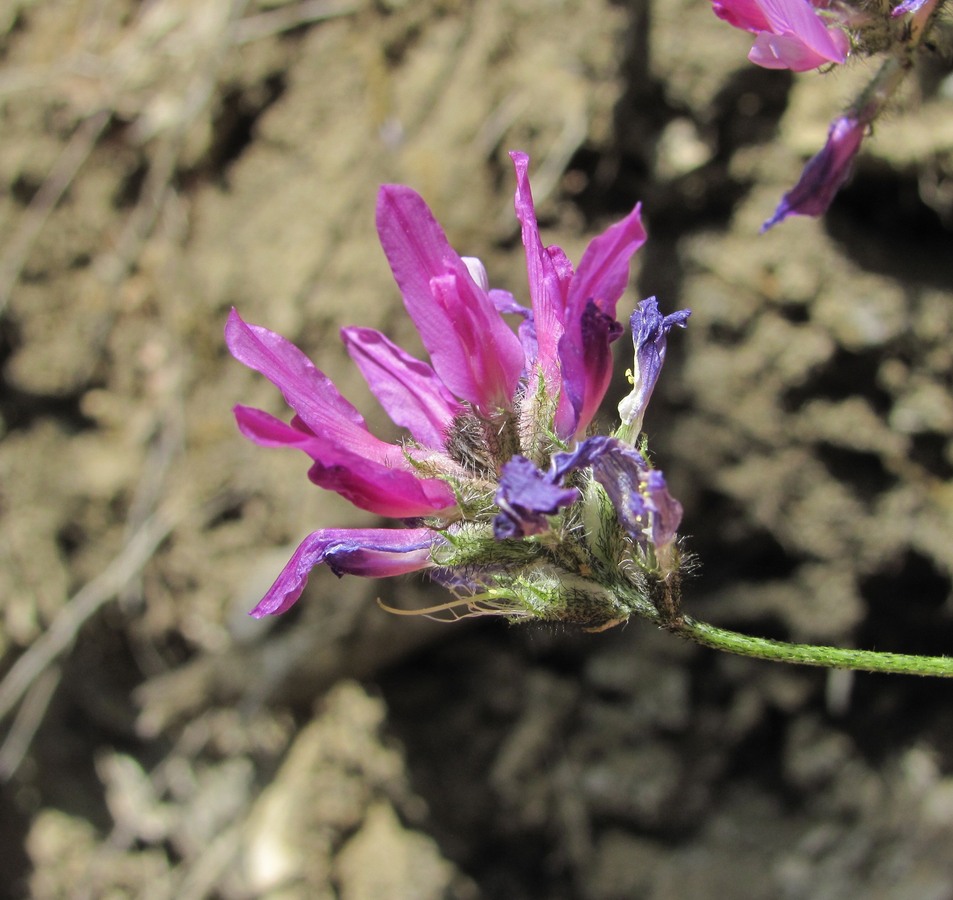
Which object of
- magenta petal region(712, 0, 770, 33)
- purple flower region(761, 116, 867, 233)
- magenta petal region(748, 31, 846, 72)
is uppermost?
magenta petal region(712, 0, 770, 33)

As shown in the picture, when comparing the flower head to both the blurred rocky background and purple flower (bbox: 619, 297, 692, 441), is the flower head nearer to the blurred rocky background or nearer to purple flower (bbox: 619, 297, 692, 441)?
purple flower (bbox: 619, 297, 692, 441)

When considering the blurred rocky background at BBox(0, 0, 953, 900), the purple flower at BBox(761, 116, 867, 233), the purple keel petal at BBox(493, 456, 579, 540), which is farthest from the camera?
the blurred rocky background at BBox(0, 0, 953, 900)

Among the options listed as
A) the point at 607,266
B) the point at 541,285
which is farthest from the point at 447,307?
the point at 607,266

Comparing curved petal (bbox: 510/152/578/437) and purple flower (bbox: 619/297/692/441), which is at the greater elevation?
curved petal (bbox: 510/152/578/437)

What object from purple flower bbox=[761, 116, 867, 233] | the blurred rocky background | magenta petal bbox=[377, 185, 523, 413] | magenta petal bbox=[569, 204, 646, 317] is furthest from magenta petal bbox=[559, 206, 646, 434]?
the blurred rocky background

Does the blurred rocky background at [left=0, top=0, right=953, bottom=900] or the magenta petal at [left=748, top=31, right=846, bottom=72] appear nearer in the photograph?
the magenta petal at [left=748, top=31, right=846, bottom=72]

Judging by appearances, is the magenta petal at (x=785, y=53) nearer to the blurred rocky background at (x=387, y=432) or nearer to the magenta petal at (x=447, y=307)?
the magenta petal at (x=447, y=307)

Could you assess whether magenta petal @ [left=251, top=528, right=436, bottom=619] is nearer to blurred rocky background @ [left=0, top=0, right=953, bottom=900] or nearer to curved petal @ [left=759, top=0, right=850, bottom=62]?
curved petal @ [left=759, top=0, right=850, bottom=62]

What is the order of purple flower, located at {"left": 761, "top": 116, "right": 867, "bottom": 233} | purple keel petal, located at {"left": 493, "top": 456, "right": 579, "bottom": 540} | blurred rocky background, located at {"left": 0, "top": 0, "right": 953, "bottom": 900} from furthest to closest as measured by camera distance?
blurred rocky background, located at {"left": 0, "top": 0, "right": 953, "bottom": 900}
purple flower, located at {"left": 761, "top": 116, "right": 867, "bottom": 233}
purple keel petal, located at {"left": 493, "top": 456, "right": 579, "bottom": 540}

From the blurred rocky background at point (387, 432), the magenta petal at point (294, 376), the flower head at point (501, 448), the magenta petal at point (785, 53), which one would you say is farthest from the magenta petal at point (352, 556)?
the blurred rocky background at point (387, 432)
